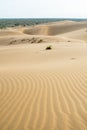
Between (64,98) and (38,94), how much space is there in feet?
2.25

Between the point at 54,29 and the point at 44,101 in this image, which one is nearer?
the point at 44,101

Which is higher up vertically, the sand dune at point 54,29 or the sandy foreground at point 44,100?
the sandy foreground at point 44,100

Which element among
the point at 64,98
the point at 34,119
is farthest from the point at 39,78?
the point at 34,119

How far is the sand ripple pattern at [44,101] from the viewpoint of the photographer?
446 centimetres

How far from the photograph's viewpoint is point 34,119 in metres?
4.64

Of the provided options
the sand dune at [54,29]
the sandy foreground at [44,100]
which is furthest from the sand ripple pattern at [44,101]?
the sand dune at [54,29]

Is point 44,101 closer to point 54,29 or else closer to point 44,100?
point 44,100

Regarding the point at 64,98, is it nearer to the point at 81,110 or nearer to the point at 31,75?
the point at 81,110

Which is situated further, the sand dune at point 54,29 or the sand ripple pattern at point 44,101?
the sand dune at point 54,29

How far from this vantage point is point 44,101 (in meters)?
5.58

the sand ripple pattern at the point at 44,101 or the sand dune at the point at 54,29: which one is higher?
the sand ripple pattern at the point at 44,101

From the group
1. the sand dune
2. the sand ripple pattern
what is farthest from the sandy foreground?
the sand dune

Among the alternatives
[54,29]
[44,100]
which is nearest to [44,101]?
[44,100]

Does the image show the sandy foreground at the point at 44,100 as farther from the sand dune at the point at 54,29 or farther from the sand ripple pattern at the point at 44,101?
the sand dune at the point at 54,29
